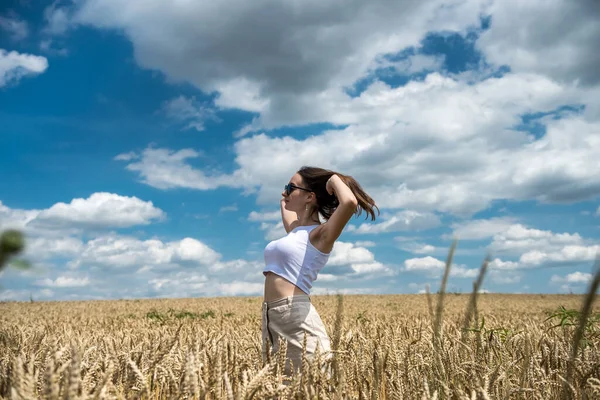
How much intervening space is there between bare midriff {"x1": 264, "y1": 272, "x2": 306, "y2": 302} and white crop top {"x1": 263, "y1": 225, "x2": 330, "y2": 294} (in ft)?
0.11

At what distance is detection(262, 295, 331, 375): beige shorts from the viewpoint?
3803mm

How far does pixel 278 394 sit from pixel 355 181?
8.69 feet

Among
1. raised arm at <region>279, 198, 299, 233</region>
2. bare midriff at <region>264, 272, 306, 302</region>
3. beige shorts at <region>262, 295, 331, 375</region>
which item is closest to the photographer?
beige shorts at <region>262, 295, 331, 375</region>

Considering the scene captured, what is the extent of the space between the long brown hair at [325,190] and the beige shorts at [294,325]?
1014 mm

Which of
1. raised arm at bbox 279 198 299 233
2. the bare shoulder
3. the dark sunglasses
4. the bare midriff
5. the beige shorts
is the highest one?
the dark sunglasses

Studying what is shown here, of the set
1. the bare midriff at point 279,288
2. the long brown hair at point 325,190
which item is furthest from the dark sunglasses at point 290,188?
the bare midriff at point 279,288

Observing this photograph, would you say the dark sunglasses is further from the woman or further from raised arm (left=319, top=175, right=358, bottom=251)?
raised arm (left=319, top=175, right=358, bottom=251)

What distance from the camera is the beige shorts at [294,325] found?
3.80 m

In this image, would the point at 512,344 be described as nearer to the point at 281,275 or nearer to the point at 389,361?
the point at 389,361

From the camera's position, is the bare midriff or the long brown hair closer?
the bare midriff

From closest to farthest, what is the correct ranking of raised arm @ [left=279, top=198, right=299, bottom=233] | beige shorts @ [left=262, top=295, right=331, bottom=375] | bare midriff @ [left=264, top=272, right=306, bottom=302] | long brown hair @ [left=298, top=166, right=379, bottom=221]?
beige shorts @ [left=262, top=295, right=331, bottom=375], bare midriff @ [left=264, top=272, right=306, bottom=302], long brown hair @ [left=298, top=166, right=379, bottom=221], raised arm @ [left=279, top=198, right=299, bottom=233]

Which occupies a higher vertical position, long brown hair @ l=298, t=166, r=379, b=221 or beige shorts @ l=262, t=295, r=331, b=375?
long brown hair @ l=298, t=166, r=379, b=221

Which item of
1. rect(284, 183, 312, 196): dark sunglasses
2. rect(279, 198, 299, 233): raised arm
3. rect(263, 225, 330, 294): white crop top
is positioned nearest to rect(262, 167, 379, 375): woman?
rect(263, 225, 330, 294): white crop top

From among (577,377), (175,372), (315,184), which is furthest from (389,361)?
(315,184)
